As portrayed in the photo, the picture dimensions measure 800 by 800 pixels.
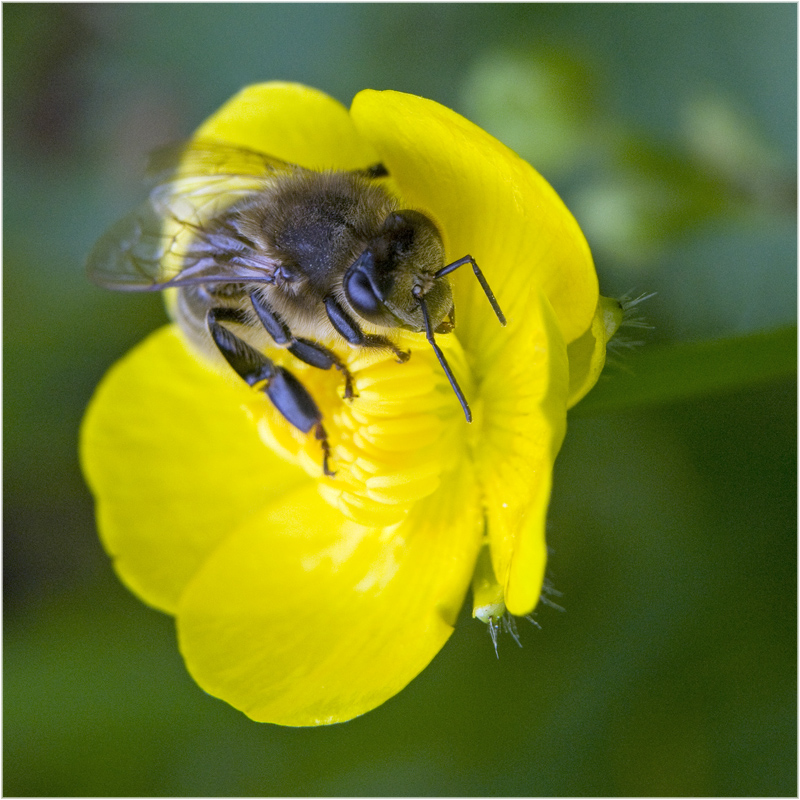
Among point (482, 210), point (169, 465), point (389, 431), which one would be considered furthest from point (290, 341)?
point (169, 465)

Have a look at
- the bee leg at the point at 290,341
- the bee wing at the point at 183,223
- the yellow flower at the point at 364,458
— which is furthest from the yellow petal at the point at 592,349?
the bee wing at the point at 183,223

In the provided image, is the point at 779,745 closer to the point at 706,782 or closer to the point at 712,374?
the point at 706,782

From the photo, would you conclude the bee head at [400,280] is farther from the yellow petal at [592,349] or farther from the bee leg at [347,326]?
the yellow petal at [592,349]

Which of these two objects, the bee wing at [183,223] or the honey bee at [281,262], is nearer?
the honey bee at [281,262]

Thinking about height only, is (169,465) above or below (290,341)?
below

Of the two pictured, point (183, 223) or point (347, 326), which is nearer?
point (347, 326)

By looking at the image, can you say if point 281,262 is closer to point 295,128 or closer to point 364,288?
point 364,288
